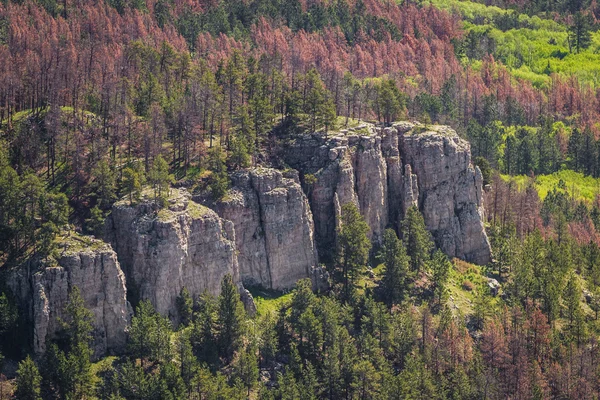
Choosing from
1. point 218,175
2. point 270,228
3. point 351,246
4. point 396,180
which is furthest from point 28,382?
point 396,180

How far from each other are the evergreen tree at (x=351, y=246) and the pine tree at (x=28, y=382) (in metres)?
45.9

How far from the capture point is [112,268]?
362 feet

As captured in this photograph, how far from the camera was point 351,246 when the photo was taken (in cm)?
12769

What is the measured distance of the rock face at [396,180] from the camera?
5290 inches

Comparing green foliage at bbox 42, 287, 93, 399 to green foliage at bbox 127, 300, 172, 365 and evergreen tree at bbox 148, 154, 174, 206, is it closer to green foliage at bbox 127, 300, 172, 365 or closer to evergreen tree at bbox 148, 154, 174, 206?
green foliage at bbox 127, 300, 172, 365

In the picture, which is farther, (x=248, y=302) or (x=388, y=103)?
(x=388, y=103)

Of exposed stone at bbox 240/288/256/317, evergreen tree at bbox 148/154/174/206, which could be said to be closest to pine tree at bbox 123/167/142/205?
evergreen tree at bbox 148/154/174/206

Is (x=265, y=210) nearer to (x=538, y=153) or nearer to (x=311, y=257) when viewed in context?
(x=311, y=257)

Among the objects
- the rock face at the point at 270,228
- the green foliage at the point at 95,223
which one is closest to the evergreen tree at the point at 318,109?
the rock face at the point at 270,228

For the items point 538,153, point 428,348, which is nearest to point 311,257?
point 428,348

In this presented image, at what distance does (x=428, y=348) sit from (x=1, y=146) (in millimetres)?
64224

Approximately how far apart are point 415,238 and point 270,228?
22.7 m

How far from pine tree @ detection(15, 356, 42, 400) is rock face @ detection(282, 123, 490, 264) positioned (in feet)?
158

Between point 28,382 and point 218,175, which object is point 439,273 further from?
point 28,382
